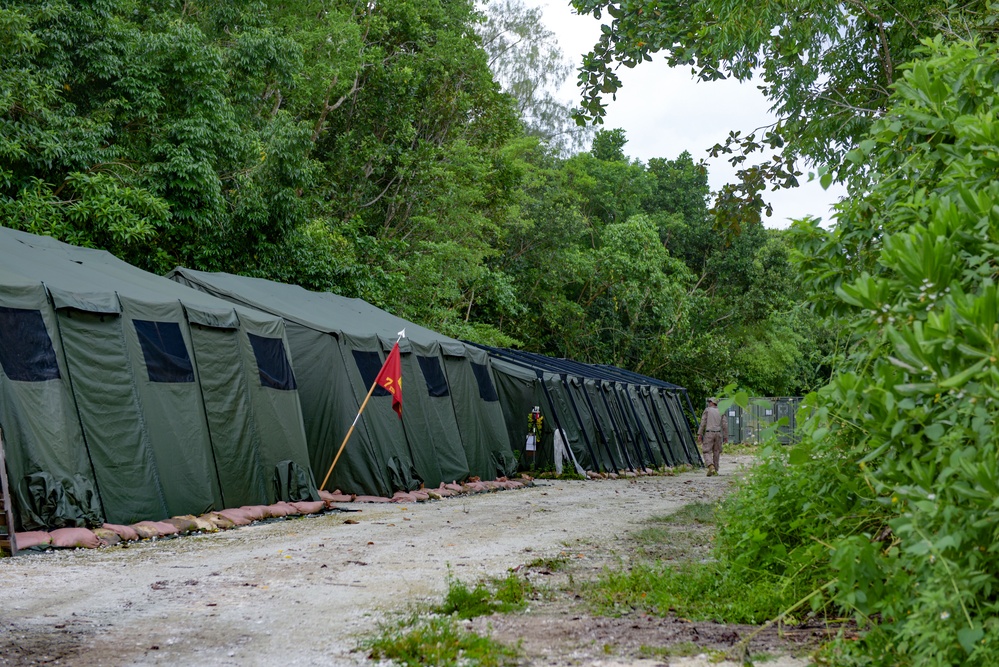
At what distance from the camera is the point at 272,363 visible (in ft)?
35.8

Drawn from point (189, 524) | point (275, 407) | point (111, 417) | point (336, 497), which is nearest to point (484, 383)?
point (336, 497)

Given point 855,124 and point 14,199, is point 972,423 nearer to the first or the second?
point 855,124

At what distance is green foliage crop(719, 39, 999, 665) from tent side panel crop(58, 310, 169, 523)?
5.30 meters

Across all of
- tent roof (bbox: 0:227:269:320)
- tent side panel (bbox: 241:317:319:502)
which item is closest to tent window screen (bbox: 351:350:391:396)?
tent side panel (bbox: 241:317:319:502)

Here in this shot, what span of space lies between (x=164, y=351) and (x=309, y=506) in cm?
224

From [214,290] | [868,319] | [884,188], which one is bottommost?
[868,319]

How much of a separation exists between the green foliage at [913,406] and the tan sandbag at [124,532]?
4.91m

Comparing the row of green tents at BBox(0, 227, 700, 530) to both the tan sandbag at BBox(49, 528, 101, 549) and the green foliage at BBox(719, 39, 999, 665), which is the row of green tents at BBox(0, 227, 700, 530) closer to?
the tan sandbag at BBox(49, 528, 101, 549)

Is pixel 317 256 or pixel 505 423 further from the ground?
pixel 317 256

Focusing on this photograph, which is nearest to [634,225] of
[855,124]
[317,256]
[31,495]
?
[317,256]

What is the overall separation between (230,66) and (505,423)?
878 cm

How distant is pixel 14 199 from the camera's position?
14.5m

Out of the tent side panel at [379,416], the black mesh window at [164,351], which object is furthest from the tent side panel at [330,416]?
the black mesh window at [164,351]

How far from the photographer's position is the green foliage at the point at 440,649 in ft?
13.2
